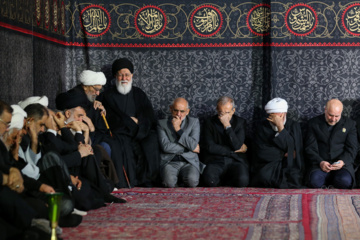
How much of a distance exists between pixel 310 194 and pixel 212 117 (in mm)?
1752

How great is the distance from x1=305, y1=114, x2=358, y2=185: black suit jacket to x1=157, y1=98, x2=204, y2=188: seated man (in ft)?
4.23

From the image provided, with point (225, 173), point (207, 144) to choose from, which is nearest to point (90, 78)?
point (207, 144)

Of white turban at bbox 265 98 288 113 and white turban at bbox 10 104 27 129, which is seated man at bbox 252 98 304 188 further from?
white turban at bbox 10 104 27 129

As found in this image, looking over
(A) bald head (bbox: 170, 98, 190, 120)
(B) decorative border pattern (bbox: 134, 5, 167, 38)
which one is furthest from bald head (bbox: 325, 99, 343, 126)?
(B) decorative border pattern (bbox: 134, 5, 167, 38)

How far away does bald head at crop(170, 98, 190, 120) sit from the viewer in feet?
23.9

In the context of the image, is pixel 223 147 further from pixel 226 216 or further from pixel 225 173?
pixel 226 216

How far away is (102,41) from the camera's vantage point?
8039 millimetres

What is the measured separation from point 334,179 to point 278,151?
704 millimetres

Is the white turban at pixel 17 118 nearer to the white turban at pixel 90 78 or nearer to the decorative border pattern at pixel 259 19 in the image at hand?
the white turban at pixel 90 78

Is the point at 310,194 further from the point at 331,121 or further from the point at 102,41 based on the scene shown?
the point at 102,41

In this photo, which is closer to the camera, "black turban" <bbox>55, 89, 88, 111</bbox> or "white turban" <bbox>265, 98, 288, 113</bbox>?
"black turban" <bbox>55, 89, 88, 111</bbox>

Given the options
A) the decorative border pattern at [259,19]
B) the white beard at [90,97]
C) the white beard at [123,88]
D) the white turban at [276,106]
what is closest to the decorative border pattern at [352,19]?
the decorative border pattern at [259,19]

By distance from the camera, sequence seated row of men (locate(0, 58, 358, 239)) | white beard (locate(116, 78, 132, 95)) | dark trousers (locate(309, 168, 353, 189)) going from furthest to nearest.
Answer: white beard (locate(116, 78, 132, 95)) < seated row of men (locate(0, 58, 358, 239)) < dark trousers (locate(309, 168, 353, 189))

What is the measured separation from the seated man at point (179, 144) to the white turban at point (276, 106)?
86cm
